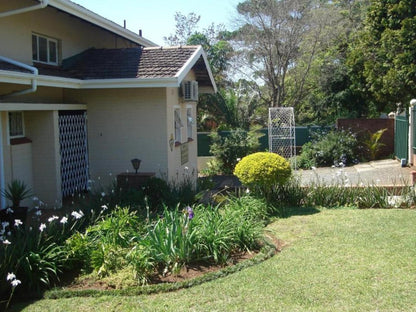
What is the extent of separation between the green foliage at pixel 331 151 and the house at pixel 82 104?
829cm

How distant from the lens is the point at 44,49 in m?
12.0

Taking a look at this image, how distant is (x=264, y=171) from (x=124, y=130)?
413 cm

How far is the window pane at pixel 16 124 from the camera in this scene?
10.2 metres

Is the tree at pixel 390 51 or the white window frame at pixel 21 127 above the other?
the tree at pixel 390 51

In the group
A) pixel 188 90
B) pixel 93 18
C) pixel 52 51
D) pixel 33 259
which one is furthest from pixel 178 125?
pixel 33 259

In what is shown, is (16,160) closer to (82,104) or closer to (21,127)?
(21,127)

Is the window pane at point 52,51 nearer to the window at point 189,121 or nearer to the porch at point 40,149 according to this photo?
the porch at point 40,149

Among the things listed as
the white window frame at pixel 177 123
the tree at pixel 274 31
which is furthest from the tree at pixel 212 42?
the white window frame at pixel 177 123

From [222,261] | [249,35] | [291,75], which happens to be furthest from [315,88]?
[222,261]

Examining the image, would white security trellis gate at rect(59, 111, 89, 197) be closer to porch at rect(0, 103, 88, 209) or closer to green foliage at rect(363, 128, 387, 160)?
porch at rect(0, 103, 88, 209)

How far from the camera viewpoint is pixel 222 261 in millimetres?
6609

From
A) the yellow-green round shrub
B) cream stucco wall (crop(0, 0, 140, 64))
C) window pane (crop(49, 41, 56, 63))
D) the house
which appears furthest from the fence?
the yellow-green round shrub

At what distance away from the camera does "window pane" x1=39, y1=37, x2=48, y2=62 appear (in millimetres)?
11820

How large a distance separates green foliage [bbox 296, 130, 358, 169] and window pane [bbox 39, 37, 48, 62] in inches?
470
